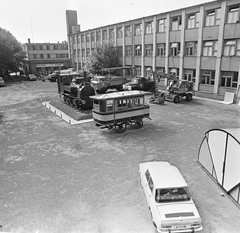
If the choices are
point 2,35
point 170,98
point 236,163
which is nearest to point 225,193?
point 236,163

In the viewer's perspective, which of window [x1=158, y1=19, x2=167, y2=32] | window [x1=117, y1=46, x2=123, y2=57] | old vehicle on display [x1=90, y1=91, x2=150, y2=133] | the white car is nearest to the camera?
the white car

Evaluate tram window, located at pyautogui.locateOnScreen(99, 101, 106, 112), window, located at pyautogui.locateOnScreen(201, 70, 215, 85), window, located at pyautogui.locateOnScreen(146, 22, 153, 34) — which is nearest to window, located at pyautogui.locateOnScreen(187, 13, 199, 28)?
window, located at pyautogui.locateOnScreen(201, 70, 215, 85)

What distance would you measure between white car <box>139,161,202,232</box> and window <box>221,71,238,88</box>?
21924 millimetres

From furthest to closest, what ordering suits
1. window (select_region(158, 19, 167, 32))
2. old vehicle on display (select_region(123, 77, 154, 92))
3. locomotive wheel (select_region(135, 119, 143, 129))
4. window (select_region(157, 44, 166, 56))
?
window (select_region(157, 44, 166, 56)) → window (select_region(158, 19, 167, 32)) → old vehicle on display (select_region(123, 77, 154, 92)) → locomotive wheel (select_region(135, 119, 143, 129))

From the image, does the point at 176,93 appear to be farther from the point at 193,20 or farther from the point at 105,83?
the point at 193,20

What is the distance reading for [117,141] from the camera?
1560 centimetres

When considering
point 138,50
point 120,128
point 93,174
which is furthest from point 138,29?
point 93,174

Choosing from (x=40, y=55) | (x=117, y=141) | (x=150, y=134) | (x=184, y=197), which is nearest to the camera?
(x=184, y=197)

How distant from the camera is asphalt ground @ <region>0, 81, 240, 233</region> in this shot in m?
8.12

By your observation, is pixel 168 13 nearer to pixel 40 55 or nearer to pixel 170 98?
pixel 170 98

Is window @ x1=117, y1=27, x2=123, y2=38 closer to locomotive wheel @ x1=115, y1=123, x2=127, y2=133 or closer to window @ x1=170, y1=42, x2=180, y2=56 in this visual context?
window @ x1=170, y1=42, x2=180, y2=56

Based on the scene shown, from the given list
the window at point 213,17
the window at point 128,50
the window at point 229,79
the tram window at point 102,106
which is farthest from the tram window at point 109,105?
the window at point 128,50

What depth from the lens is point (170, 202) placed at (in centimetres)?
779

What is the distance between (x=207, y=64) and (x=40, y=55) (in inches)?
2480
